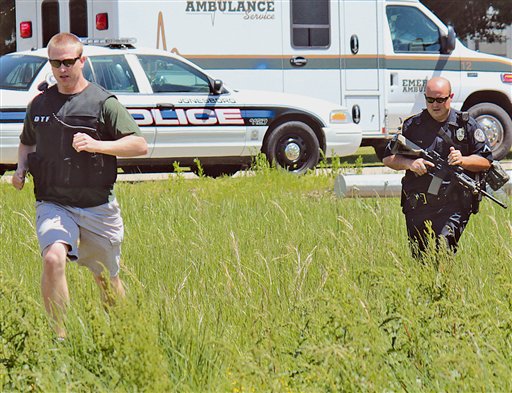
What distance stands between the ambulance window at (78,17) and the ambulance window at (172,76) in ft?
6.73

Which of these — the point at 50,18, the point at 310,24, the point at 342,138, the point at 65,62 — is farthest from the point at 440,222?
the point at 50,18

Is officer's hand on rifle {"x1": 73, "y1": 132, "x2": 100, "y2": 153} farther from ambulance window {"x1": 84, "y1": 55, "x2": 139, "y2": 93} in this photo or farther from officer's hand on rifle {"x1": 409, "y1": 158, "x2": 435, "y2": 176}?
ambulance window {"x1": 84, "y1": 55, "x2": 139, "y2": 93}

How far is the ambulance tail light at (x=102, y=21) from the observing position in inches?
554

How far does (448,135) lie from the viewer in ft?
21.7

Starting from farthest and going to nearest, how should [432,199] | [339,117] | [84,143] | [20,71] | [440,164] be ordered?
[339,117] < [20,71] < [432,199] < [440,164] < [84,143]

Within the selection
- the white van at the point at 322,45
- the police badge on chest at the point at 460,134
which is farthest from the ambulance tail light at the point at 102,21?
the police badge on chest at the point at 460,134

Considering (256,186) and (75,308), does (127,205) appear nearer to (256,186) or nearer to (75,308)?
(256,186)

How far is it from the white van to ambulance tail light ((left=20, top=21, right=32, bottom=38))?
0.04ft

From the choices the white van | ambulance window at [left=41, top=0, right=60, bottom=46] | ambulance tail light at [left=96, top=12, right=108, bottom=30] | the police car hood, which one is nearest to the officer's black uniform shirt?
the police car hood

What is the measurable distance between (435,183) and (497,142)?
967 cm

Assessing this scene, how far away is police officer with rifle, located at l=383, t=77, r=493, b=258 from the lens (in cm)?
653

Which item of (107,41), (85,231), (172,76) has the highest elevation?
(107,41)

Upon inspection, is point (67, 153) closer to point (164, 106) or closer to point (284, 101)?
point (164, 106)

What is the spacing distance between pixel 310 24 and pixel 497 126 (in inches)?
116
